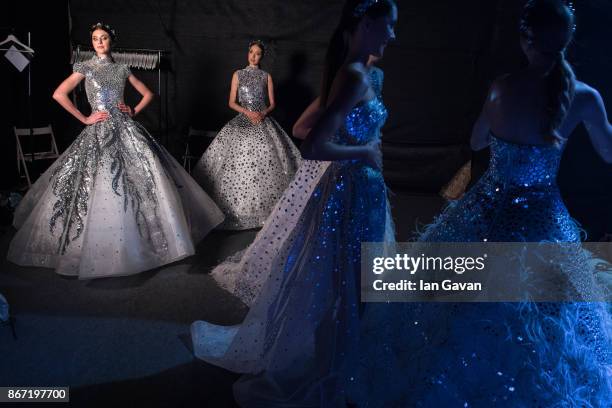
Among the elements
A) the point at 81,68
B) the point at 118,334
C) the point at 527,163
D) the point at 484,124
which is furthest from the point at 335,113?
the point at 81,68

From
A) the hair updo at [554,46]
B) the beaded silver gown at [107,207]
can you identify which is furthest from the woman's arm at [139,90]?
the hair updo at [554,46]

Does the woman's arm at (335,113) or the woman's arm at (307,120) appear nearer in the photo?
the woman's arm at (335,113)

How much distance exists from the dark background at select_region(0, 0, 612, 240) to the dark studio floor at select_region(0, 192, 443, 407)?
3293mm

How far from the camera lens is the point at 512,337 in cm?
206

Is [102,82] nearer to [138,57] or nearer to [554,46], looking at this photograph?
[138,57]

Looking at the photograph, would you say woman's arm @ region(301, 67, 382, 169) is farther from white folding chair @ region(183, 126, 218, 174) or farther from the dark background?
white folding chair @ region(183, 126, 218, 174)

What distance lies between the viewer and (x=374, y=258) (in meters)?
2.54

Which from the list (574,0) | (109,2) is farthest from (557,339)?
(109,2)

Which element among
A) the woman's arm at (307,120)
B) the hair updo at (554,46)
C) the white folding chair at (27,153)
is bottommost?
the white folding chair at (27,153)

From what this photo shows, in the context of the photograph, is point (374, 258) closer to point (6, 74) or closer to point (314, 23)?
point (314, 23)

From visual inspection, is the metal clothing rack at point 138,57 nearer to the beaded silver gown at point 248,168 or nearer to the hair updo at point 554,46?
the beaded silver gown at point 248,168

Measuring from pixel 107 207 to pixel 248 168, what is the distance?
1.76 metres

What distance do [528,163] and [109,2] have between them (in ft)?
21.3

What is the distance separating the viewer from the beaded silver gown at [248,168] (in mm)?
5461
